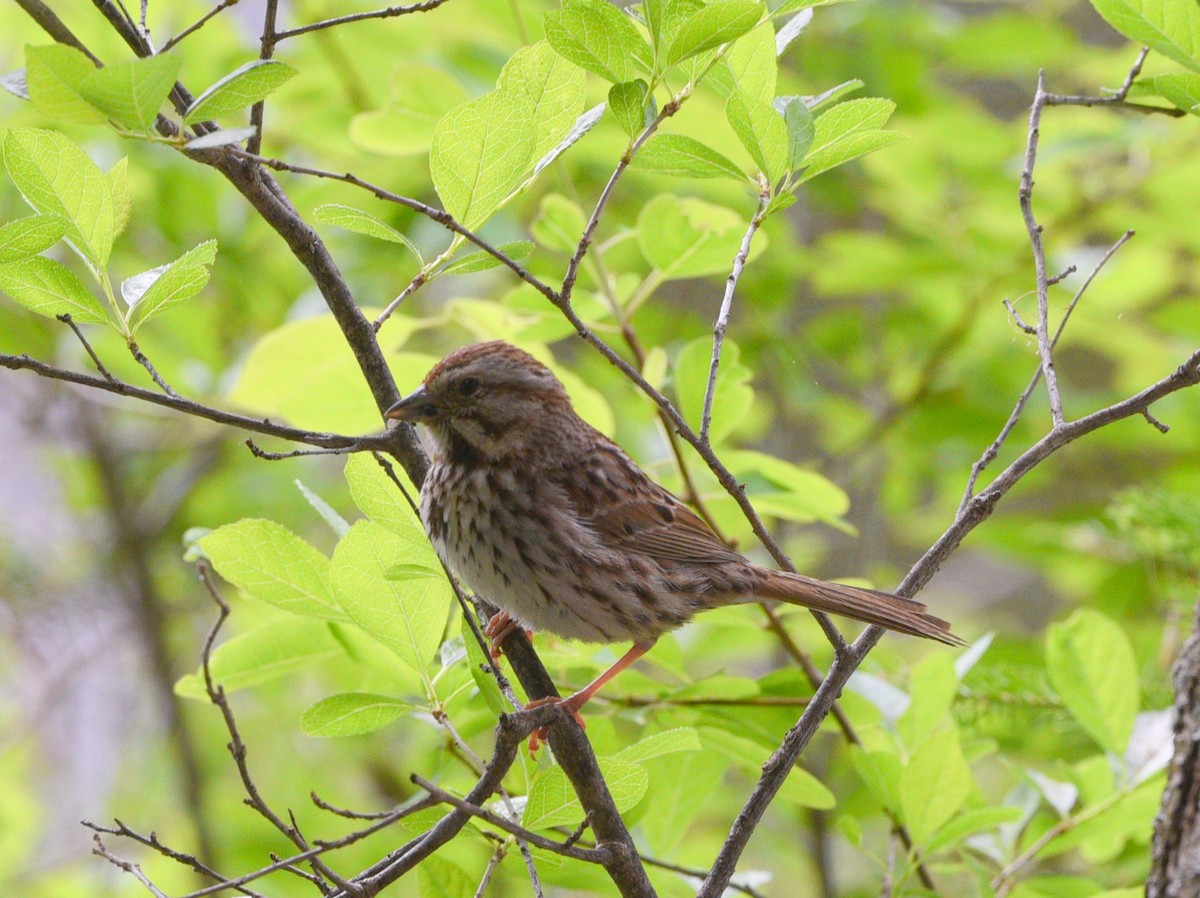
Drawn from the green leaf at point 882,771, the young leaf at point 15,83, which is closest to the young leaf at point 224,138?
the young leaf at point 15,83

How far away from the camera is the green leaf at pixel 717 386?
239cm

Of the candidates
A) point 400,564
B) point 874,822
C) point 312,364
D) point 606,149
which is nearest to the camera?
point 400,564

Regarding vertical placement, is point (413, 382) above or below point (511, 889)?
above

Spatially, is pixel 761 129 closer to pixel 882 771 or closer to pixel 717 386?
pixel 717 386

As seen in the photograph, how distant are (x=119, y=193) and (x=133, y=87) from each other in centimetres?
45

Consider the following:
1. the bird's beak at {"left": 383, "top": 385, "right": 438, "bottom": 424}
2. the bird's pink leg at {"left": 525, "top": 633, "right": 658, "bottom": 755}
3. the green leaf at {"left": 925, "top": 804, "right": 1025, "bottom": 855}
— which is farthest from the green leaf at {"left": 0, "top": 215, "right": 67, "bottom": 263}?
the green leaf at {"left": 925, "top": 804, "right": 1025, "bottom": 855}

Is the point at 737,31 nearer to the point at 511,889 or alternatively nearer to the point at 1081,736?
the point at 1081,736

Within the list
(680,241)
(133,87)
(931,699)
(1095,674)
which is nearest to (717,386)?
(680,241)

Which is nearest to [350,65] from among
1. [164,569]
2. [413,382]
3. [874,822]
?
[413,382]

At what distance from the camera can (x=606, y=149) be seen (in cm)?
339

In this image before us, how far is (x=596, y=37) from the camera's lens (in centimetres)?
156

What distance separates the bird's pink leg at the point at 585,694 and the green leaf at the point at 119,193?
917 millimetres

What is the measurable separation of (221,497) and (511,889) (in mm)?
1864

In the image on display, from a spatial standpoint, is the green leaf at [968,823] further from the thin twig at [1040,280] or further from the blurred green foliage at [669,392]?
the thin twig at [1040,280]
